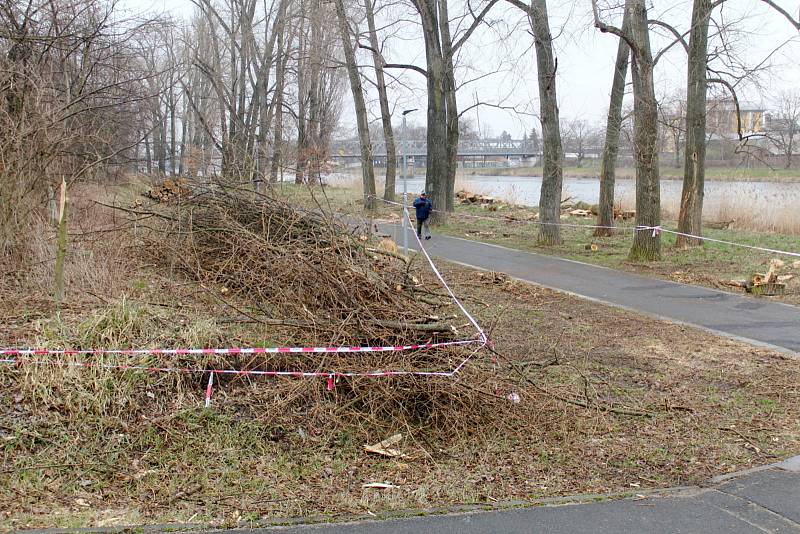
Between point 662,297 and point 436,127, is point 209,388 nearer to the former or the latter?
point 662,297

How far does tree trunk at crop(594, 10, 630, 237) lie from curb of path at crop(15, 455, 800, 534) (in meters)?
17.1

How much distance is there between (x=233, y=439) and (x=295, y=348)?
3.62 ft

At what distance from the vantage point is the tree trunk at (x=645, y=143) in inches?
675

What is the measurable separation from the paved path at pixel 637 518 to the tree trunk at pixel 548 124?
15437 mm

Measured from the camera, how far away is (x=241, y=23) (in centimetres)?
3922

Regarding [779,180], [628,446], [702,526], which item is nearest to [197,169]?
[628,446]

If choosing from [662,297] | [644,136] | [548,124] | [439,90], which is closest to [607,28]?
[644,136]

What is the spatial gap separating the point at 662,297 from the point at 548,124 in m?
8.69

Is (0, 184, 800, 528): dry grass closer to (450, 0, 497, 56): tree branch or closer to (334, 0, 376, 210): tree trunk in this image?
(450, 0, 497, 56): tree branch

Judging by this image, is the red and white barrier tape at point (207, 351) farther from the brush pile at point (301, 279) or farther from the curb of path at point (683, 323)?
the curb of path at point (683, 323)

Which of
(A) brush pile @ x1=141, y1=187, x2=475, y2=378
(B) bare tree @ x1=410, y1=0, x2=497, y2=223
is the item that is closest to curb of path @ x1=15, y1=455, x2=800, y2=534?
(A) brush pile @ x1=141, y1=187, x2=475, y2=378

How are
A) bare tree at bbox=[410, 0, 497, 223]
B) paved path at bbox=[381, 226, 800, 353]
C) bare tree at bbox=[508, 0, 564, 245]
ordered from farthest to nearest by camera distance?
1. bare tree at bbox=[410, 0, 497, 223]
2. bare tree at bbox=[508, 0, 564, 245]
3. paved path at bbox=[381, 226, 800, 353]

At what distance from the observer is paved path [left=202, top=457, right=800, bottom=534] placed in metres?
4.89

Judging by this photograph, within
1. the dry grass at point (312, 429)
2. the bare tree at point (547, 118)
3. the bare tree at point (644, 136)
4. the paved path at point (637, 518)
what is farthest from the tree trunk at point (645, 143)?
the paved path at point (637, 518)
